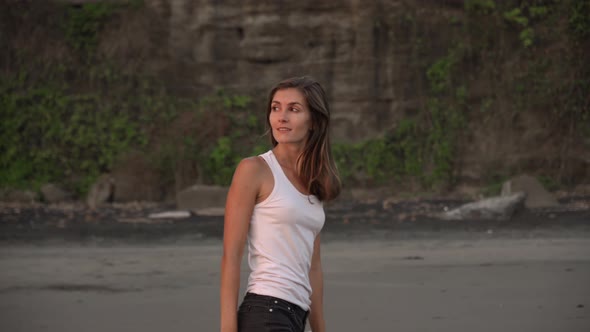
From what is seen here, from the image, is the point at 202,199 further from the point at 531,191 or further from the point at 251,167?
the point at 251,167

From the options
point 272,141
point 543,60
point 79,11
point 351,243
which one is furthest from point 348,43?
point 272,141

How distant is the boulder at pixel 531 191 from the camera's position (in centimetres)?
1491

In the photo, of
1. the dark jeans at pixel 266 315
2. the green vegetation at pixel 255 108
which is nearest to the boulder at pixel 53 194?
the green vegetation at pixel 255 108

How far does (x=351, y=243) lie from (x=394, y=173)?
26.8ft

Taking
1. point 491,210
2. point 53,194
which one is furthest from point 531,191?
point 53,194

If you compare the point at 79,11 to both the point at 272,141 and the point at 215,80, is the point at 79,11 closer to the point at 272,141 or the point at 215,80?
the point at 215,80

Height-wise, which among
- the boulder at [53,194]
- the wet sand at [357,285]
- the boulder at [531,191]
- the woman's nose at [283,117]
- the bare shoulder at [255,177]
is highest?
the woman's nose at [283,117]

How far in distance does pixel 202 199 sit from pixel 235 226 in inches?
520

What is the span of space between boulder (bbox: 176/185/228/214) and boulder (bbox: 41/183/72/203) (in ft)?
10.9

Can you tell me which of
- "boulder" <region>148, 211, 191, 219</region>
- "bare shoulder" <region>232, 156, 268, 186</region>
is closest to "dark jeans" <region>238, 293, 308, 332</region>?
"bare shoulder" <region>232, 156, 268, 186</region>

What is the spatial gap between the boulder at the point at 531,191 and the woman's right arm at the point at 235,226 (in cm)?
1258

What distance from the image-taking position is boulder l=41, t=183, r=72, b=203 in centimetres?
1766

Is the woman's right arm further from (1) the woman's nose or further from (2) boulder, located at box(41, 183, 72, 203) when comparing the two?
(2) boulder, located at box(41, 183, 72, 203)

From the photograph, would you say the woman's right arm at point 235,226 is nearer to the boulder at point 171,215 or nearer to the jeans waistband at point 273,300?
the jeans waistband at point 273,300
